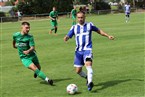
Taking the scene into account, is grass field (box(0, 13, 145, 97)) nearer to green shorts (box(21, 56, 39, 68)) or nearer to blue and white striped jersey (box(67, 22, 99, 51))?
green shorts (box(21, 56, 39, 68))

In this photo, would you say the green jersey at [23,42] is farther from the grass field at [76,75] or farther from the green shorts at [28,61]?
the grass field at [76,75]

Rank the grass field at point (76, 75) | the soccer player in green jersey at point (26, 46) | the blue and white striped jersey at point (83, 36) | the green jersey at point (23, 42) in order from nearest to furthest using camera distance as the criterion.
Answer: the grass field at point (76, 75), the blue and white striped jersey at point (83, 36), the soccer player in green jersey at point (26, 46), the green jersey at point (23, 42)

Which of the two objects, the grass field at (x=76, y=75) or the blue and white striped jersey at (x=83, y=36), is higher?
the blue and white striped jersey at (x=83, y=36)

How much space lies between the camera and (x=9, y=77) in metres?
11.8

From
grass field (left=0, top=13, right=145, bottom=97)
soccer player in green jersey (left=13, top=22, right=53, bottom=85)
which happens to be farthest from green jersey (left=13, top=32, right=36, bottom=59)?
grass field (left=0, top=13, right=145, bottom=97)

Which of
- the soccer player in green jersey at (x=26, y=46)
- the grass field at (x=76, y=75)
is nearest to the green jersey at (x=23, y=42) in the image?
the soccer player in green jersey at (x=26, y=46)

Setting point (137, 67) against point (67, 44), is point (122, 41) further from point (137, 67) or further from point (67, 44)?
point (137, 67)

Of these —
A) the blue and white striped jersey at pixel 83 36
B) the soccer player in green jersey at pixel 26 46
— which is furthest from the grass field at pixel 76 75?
the blue and white striped jersey at pixel 83 36

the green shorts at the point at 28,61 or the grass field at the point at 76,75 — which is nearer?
the grass field at the point at 76,75

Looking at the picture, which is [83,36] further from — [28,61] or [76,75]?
[76,75]

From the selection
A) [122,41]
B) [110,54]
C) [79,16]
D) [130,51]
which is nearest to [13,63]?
[110,54]

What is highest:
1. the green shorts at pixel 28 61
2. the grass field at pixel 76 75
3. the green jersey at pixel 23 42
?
the green jersey at pixel 23 42

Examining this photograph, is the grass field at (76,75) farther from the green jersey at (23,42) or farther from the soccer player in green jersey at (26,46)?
the green jersey at (23,42)

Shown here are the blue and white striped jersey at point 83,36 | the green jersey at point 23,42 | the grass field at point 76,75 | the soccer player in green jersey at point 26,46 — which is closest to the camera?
the grass field at point 76,75
